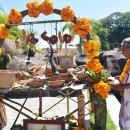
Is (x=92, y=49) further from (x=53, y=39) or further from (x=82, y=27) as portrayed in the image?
(x=53, y=39)

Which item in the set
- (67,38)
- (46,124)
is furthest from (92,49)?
(46,124)

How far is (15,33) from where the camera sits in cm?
1944

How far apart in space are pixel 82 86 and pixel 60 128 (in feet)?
2.51

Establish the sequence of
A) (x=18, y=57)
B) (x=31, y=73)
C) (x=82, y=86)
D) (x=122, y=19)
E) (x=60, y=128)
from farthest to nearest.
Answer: (x=122, y=19) < (x=18, y=57) < (x=31, y=73) < (x=82, y=86) < (x=60, y=128)

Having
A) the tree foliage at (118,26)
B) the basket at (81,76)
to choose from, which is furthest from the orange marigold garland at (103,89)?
the tree foliage at (118,26)

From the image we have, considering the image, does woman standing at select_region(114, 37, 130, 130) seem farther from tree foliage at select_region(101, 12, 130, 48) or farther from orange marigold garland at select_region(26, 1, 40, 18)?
tree foliage at select_region(101, 12, 130, 48)

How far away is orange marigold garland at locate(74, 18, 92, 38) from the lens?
197 inches

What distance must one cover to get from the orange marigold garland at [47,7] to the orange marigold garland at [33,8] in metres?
0.06

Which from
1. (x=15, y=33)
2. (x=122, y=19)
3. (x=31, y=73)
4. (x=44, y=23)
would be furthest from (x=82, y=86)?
(x=122, y=19)

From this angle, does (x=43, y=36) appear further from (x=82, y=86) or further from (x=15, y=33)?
(x=15, y=33)

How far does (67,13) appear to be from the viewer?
16.7 ft

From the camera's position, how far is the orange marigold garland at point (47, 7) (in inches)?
201

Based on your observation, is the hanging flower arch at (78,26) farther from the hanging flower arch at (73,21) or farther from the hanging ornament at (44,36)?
the hanging ornament at (44,36)

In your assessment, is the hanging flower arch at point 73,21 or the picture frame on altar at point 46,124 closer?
the picture frame on altar at point 46,124
